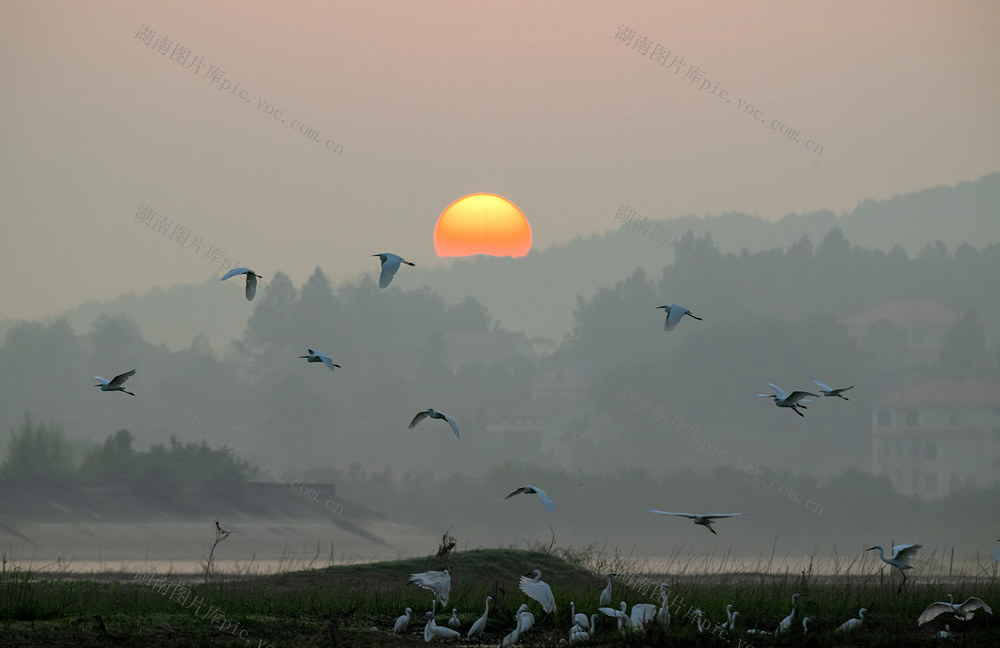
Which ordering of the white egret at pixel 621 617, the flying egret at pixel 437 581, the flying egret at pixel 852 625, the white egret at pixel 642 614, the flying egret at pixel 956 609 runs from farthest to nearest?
the flying egret at pixel 956 609 < the flying egret at pixel 852 625 < the white egret at pixel 642 614 < the white egret at pixel 621 617 < the flying egret at pixel 437 581

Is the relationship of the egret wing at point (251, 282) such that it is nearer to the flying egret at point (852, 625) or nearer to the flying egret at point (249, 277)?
the flying egret at point (249, 277)

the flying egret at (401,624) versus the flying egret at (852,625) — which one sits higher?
the flying egret at (852,625)

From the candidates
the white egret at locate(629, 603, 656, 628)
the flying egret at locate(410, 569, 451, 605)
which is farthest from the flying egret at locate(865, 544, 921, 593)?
the flying egret at locate(410, 569, 451, 605)

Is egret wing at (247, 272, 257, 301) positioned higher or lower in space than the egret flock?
higher

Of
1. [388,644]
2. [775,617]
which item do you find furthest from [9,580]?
[775,617]

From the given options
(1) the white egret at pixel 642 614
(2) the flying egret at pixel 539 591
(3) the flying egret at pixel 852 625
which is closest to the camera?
(2) the flying egret at pixel 539 591

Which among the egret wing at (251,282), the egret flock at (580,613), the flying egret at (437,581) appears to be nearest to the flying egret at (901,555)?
the egret flock at (580,613)

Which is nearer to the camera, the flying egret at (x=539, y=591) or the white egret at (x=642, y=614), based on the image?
the flying egret at (x=539, y=591)

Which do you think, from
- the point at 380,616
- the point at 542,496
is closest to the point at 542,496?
the point at 542,496

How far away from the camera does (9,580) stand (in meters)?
14.1

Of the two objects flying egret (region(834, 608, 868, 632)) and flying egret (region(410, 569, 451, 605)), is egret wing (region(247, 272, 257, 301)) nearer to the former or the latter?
flying egret (region(410, 569, 451, 605))

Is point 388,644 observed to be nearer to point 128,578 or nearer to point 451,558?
point 451,558

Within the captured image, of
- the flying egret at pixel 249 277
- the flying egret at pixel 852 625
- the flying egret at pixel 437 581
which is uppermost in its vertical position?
the flying egret at pixel 249 277

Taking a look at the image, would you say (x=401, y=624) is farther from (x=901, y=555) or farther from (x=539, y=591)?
(x=901, y=555)
